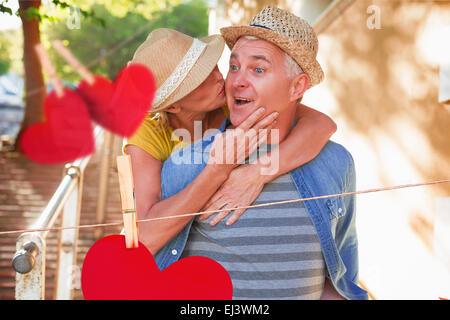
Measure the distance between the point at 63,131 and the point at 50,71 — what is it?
127 millimetres

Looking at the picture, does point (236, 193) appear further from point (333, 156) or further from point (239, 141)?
point (333, 156)

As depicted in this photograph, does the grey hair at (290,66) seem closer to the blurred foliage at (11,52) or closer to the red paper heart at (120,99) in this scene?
the red paper heart at (120,99)

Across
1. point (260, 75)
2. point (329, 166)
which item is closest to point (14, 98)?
point (260, 75)

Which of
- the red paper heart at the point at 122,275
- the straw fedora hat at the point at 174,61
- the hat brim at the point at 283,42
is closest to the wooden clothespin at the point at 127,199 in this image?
the red paper heart at the point at 122,275

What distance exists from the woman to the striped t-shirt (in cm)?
5

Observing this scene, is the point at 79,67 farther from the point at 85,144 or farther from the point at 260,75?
the point at 260,75

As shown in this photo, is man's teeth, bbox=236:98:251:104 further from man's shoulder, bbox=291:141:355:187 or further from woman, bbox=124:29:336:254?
man's shoulder, bbox=291:141:355:187

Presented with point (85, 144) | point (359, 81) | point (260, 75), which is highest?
point (359, 81)

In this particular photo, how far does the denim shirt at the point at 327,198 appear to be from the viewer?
1213 millimetres

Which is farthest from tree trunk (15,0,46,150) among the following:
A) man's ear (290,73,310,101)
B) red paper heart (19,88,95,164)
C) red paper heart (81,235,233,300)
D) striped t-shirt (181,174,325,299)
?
man's ear (290,73,310,101)

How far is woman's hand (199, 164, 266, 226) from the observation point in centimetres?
118

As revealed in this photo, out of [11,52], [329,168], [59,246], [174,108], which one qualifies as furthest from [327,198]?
[59,246]

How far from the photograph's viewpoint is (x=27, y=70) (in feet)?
3.14
